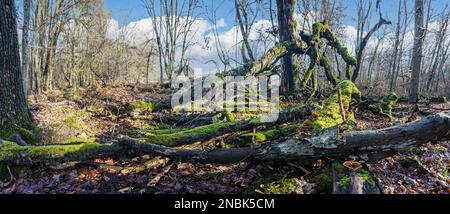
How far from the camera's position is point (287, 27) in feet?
39.5

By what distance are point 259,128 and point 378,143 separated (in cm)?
282

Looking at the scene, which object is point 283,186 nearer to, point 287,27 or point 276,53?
point 276,53

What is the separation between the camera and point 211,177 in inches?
167

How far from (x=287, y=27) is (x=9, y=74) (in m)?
→ 9.70

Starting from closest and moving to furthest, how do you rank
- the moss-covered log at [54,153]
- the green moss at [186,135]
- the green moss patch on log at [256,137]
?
1. the moss-covered log at [54,153]
2. the green moss at [186,135]
3. the green moss patch on log at [256,137]

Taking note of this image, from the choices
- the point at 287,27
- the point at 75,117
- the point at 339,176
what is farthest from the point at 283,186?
the point at 287,27

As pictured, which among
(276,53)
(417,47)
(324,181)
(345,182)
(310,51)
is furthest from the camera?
(417,47)

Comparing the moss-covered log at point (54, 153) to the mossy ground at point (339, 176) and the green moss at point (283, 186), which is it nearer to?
the green moss at point (283, 186)

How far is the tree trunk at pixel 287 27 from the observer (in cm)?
1196

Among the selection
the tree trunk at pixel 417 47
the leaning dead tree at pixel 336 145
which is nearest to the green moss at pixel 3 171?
the leaning dead tree at pixel 336 145

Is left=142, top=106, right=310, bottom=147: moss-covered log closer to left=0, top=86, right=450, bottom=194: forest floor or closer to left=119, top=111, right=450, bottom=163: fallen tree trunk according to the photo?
left=0, top=86, right=450, bottom=194: forest floor

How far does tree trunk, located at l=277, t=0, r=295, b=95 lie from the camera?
12.0 metres

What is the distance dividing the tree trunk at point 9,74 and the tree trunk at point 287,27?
9.18 meters

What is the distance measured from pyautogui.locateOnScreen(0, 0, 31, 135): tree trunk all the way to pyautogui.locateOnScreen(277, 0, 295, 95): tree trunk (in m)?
9.18
